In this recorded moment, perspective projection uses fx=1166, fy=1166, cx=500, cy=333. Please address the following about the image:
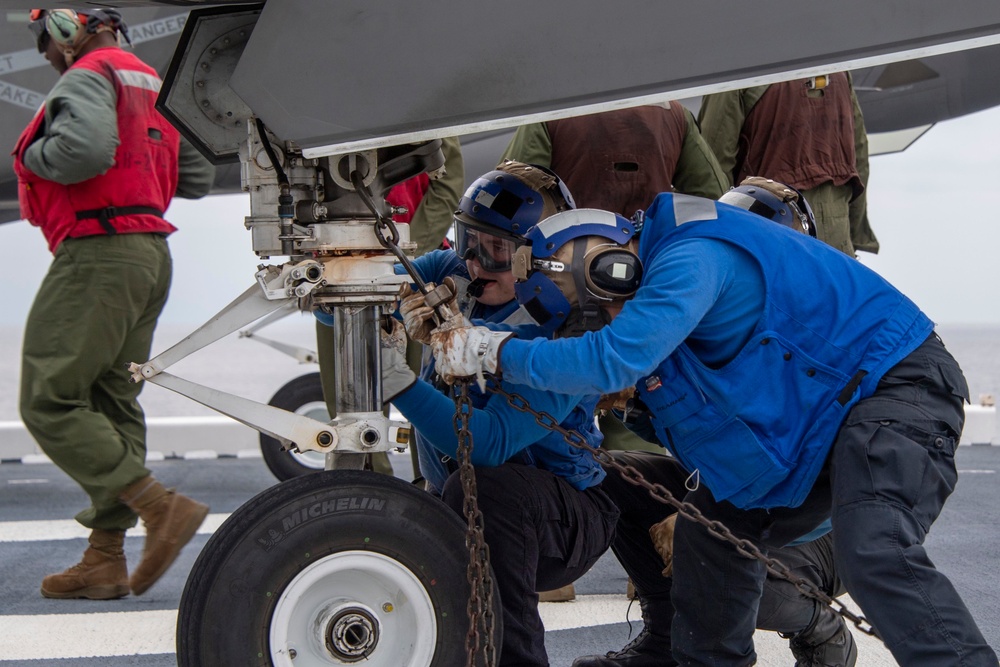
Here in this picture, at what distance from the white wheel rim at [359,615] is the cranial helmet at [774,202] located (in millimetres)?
1348

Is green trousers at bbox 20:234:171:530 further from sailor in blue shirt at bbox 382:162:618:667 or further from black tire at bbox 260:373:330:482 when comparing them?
black tire at bbox 260:373:330:482

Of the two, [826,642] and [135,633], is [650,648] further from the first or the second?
[135,633]

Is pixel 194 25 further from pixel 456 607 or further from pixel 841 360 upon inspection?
pixel 841 360

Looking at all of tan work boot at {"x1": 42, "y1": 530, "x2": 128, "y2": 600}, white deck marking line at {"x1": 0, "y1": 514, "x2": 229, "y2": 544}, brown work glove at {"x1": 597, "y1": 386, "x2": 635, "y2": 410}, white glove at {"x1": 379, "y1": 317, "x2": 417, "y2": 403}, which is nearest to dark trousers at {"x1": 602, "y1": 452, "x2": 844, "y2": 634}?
brown work glove at {"x1": 597, "y1": 386, "x2": 635, "y2": 410}

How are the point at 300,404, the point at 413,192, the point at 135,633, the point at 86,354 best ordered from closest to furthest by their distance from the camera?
the point at 135,633 < the point at 86,354 < the point at 413,192 < the point at 300,404

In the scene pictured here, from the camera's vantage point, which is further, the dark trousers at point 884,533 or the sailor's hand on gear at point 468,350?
the sailor's hand on gear at point 468,350

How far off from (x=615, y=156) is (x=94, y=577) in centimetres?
221

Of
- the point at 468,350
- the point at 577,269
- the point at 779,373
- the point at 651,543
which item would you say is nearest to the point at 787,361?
the point at 779,373

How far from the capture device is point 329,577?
2287mm

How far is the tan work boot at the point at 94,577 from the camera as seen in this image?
3.85 meters

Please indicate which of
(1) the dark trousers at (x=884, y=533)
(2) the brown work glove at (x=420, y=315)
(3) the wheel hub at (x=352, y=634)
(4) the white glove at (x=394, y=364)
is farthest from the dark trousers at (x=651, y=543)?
(3) the wheel hub at (x=352, y=634)

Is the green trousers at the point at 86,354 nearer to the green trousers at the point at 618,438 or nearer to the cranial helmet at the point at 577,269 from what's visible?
the green trousers at the point at 618,438

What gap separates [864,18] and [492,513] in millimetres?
1323

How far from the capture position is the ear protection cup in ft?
12.9
